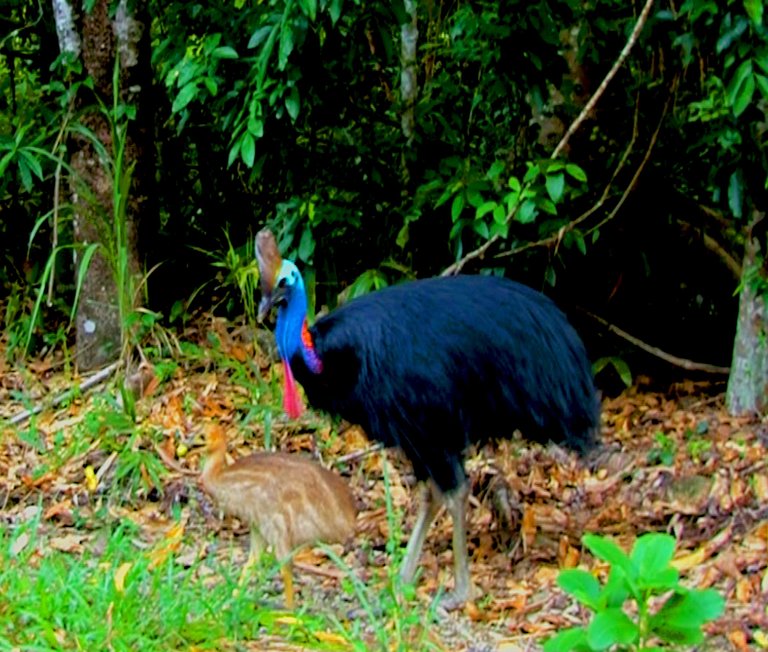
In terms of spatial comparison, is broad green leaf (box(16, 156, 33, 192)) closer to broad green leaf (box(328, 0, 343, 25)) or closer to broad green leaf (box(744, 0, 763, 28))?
broad green leaf (box(328, 0, 343, 25))

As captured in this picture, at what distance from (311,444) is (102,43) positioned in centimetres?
195

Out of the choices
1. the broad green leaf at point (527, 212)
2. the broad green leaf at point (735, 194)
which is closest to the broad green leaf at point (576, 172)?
the broad green leaf at point (527, 212)

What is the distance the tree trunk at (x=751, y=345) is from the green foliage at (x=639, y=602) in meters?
2.18

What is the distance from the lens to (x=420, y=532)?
13.9 ft

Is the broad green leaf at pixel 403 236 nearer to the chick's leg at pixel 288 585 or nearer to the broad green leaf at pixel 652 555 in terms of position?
the chick's leg at pixel 288 585

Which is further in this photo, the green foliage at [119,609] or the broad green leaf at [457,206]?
the broad green leaf at [457,206]

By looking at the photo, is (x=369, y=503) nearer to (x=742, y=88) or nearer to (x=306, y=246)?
(x=306, y=246)

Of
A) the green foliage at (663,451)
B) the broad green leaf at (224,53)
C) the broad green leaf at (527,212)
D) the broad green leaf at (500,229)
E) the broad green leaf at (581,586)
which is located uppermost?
the broad green leaf at (224,53)

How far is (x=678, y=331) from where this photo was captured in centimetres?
599

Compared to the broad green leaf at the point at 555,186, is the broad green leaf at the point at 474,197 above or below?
below

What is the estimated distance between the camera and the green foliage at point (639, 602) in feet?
9.26

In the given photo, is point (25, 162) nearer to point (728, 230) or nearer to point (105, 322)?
point (105, 322)

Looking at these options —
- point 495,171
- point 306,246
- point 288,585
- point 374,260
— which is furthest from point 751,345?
point 288,585

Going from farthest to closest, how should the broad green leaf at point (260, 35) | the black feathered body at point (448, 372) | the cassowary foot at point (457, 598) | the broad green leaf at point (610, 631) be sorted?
the broad green leaf at point (260, 35), the cassowary foot at point (457, 598), the black feathered body at point (448, 372), the broad green leaf at point (610, 631)
